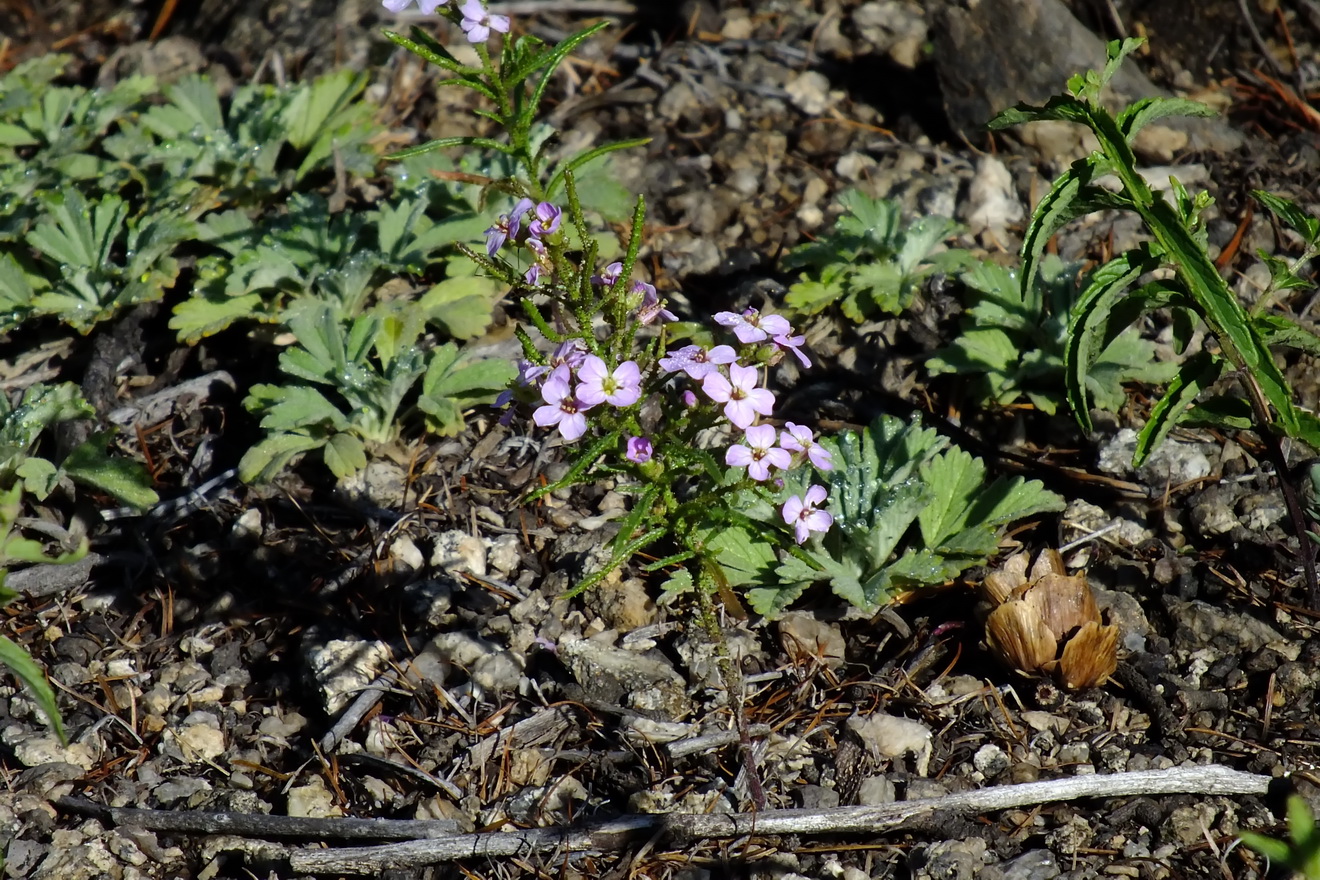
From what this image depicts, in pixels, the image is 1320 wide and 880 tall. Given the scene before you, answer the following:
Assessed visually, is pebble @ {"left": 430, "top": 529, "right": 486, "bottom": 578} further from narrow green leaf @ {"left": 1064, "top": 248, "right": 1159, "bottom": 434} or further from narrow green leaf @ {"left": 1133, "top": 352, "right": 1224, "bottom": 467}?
narrow green leaf @ {"left": 1133, "top": 352, "right": 1224, "bottom": 467}

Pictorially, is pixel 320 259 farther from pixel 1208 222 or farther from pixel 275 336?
pixel 1208 222

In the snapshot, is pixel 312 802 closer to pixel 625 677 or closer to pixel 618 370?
pixel 625 677

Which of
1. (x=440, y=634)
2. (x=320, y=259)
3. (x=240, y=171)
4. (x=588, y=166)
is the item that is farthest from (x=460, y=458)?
(x=240, y=171)

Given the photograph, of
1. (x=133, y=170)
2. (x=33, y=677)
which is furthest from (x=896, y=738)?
(x=133, y=170)

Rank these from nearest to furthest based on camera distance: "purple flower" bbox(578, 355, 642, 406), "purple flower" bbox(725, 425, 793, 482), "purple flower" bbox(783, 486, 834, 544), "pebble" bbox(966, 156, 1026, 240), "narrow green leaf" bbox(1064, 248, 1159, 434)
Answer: "purple flower" bbox(578, 355, 642, 406) < "purple flower" bbox(725, 425, 793, 482) < "purple flower" bbox(783, 486, 834, 544) < "narrow green leaf" bbox(1064, 248, 1159, 434) < "pebble" bbox(966, 156, 1026, 240)

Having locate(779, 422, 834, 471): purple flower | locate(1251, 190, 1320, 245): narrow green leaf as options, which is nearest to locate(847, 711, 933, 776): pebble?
locate(779, 422, 834, 471): purple flower

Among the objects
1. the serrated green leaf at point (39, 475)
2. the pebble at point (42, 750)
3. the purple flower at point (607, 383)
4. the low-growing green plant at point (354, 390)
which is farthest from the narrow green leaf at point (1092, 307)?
the serrated green leaf at point (39, 475)

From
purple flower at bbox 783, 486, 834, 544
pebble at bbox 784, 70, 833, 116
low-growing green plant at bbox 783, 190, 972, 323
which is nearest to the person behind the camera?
purple flower at bbox 783, 486, 834, 544

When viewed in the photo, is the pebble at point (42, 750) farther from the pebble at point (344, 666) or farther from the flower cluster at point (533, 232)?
the flower cluster at point (533, 232)
